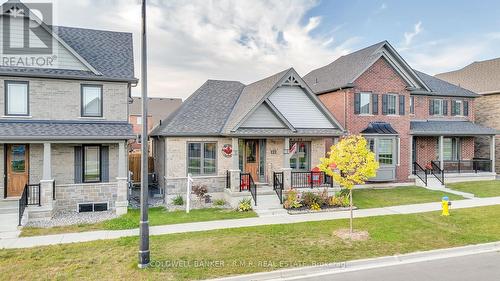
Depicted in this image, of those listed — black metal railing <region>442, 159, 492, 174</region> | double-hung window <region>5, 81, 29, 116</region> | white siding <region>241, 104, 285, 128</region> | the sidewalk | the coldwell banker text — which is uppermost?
the coldwell banker text

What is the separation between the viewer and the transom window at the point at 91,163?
48.4 feet

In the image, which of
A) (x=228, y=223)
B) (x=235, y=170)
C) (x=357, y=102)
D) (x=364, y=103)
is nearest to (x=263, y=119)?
(x=235, y=170)

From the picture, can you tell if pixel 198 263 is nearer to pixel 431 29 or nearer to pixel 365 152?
pixel 365 152

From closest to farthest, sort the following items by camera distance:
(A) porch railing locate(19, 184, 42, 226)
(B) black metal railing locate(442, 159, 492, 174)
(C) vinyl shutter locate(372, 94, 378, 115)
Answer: (A) porch railing locate(19, 184, 42, 226) < (C) vinyl shutter locate(372, 94, 378, 115) < (B) black metal railing locate(442, 159, 492, 174)

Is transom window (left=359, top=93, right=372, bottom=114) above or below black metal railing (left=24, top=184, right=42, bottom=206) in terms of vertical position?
above

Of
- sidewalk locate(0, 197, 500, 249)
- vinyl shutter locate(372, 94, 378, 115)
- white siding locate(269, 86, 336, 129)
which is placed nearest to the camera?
sidewalk locate(0, 197, 500, 249)

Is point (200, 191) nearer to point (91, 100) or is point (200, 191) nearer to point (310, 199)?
point (310, 199)

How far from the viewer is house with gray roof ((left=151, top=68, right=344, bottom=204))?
1587 cm

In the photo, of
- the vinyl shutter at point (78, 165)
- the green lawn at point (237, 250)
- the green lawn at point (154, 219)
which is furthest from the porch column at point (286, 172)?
the vinyl shutter at point (78, 165)

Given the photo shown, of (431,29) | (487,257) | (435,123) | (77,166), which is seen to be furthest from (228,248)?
(431,29)

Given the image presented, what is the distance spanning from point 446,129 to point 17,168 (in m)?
26.3

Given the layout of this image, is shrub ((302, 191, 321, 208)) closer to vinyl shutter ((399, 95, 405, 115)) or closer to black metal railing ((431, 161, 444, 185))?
vinyl shutter ((399, 95, 405, 115))

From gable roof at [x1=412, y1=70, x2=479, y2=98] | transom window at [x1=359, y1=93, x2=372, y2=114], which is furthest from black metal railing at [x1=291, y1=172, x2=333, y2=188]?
gable roof at [x1=412, y1=70, x2=479, y2=98]

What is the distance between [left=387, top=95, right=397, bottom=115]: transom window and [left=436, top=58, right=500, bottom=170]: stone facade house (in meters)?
10.7
